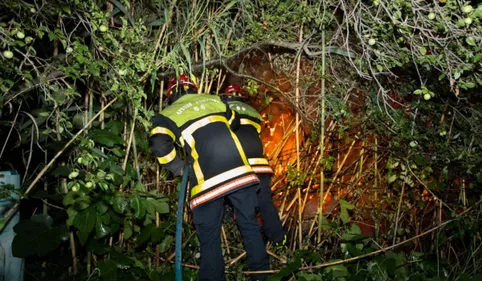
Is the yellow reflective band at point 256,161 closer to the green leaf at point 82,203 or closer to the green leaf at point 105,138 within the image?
the green leaf at point 105,138

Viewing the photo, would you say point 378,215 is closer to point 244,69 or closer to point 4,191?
point 244,69

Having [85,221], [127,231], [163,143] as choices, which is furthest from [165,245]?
[163,143]

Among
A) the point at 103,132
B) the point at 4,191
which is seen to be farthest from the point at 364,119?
the point at 4,191

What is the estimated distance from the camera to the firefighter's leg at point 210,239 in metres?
3.77

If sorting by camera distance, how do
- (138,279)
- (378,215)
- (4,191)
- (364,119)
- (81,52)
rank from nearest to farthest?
(81,52), (4,191), (138,279), (364,119), (378,215)

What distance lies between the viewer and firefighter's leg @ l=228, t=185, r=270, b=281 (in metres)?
3.86

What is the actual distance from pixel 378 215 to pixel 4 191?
3.51m

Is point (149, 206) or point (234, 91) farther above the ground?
point (234, 91)

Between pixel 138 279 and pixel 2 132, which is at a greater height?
pixel 2 132

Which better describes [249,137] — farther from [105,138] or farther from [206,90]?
[105,138]

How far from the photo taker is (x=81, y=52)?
2965 mm

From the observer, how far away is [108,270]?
369 centimetres

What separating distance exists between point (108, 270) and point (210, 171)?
109 cm

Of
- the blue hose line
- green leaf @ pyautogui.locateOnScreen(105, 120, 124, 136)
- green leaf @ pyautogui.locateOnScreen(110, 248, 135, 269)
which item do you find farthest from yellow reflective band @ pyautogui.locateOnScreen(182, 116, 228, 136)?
green leaf @ pyautogui.locateOnScreen(110, 248, 135, 269)
